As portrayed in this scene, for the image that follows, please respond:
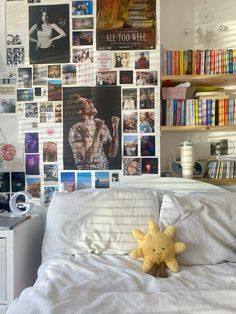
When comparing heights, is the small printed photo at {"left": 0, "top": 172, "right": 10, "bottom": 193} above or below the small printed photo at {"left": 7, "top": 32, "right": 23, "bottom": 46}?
below

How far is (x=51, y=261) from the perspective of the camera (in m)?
1.72

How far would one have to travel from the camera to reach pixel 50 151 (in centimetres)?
225

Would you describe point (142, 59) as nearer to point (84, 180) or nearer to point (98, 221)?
point (84, 180)

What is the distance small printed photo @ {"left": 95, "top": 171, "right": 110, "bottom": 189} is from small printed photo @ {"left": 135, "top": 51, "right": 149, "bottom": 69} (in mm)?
745

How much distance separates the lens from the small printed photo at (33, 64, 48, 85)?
225 centimetres

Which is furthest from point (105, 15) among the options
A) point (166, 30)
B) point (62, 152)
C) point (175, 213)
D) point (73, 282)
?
point (73, 282)

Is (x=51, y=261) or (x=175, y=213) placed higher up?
(x=175, y=213)

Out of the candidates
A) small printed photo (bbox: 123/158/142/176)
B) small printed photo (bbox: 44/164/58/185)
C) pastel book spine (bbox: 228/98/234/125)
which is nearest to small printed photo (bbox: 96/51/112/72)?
small printed photo (bbox: 123/158/142/176)

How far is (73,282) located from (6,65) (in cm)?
154

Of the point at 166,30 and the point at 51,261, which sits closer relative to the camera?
the point at 51,261

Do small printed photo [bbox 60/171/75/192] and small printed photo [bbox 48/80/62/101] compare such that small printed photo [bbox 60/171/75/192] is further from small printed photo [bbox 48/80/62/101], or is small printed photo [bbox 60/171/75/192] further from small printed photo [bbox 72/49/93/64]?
small printed photo [bbox 72/49/93/64]

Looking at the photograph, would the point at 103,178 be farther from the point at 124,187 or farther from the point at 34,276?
the point at 34,276

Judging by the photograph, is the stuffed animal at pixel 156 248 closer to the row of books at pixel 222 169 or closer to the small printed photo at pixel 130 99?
the row of books at pixel 222 169

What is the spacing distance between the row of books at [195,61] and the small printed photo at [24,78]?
90cm
